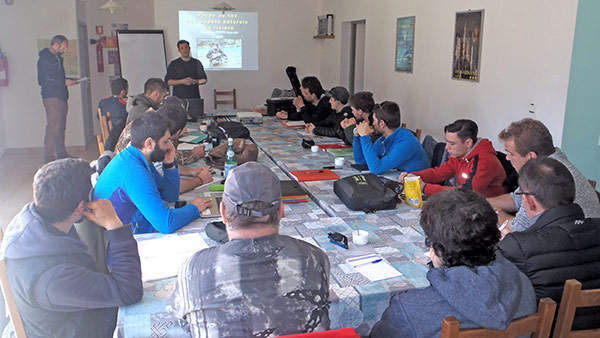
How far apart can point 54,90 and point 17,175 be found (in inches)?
49.8

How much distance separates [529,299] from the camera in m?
1.44

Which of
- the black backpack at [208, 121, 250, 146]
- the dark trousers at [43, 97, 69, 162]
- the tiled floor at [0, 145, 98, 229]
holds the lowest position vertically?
the tiled floor at [0, 145, 98, 229]

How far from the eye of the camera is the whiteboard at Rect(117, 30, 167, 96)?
884 cm

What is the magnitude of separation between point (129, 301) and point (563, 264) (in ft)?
4.78

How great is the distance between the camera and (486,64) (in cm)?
512

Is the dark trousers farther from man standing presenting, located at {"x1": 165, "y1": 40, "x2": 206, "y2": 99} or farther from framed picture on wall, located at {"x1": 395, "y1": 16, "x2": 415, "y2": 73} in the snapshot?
framed picture on wall, located at {"x1": 395, "y1": 16, "x2": 415, "y2": 73}

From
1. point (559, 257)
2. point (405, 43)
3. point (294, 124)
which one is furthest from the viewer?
point (405, 43)

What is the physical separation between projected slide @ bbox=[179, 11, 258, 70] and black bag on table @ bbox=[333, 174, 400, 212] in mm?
7033

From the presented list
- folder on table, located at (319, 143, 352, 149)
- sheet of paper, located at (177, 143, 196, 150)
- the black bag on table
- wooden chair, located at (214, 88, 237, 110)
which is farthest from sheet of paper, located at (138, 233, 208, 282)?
wooden chair, located at (214, 88, 237, 110)

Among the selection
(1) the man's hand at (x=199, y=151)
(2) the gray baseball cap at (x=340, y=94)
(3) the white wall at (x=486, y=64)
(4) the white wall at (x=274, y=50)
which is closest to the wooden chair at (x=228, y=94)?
(4) the white wall at (x=274, y=50)

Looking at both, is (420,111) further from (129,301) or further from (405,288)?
(129,301)

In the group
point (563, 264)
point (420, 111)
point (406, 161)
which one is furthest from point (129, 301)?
point (420, 111)

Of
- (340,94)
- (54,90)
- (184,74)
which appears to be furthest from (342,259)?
(184,74)

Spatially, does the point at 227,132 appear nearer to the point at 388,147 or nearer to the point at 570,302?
the point at 388,147
